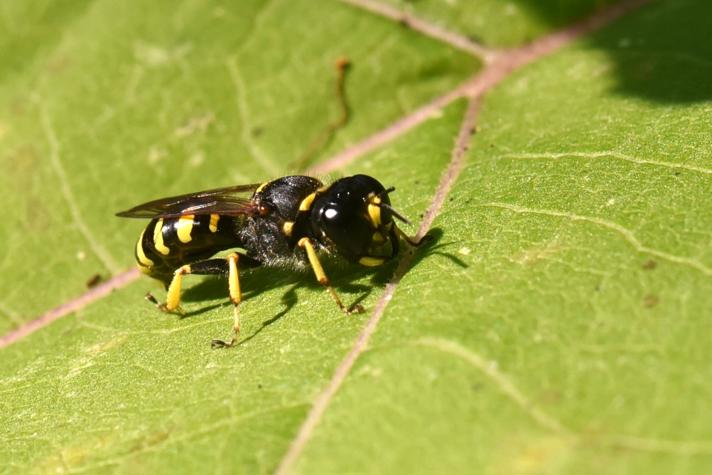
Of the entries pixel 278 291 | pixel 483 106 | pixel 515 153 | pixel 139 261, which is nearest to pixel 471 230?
pixel 515 153

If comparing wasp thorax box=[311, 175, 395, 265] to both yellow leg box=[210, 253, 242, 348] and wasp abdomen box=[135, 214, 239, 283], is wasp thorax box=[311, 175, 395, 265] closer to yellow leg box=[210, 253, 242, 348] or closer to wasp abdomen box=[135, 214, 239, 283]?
yellow leg box=[210, 253, 242, 348]

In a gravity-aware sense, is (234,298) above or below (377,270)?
above

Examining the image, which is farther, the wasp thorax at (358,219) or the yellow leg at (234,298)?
the wasp thorax at (358,219)

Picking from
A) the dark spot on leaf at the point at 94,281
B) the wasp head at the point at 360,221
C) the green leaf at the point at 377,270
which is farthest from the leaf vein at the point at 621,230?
the dark spot on leaf at the point at 94,281

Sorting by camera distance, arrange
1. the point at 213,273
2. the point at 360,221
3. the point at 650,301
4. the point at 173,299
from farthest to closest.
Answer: the point at 213,273 → the point at 173,299 → the point at 360,221 → the point at 650,301

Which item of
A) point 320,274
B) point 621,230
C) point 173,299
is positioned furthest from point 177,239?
point 621,230

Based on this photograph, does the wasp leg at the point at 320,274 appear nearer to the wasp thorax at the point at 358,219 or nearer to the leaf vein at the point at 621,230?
the wasp thorax at the point at 358,219

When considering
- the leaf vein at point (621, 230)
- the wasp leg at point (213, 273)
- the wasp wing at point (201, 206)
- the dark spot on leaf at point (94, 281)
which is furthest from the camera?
the dark spot on leaf at point (94, 281)

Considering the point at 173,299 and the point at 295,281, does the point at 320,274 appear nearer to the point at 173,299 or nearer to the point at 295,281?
the point at 295,281
